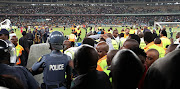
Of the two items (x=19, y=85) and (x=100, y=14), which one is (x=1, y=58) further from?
(x=100, y=14)

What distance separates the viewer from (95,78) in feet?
5.30

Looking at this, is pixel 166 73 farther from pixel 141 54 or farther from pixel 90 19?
pixel 90 19

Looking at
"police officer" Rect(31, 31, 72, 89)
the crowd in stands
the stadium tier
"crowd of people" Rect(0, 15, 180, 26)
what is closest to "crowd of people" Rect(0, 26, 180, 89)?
"police officer" Rect(31, 31, 72, 89)

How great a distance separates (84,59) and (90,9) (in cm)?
6196

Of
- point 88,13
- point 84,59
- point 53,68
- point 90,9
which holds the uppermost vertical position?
point 90,9

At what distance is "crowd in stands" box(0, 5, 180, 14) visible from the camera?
191ft

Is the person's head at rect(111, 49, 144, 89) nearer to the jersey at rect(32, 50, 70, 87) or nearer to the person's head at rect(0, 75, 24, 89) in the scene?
the person's head at rect(0, 75, 24, 89)

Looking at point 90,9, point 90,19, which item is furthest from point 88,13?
point 90,9

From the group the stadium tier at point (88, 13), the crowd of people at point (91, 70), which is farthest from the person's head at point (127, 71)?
the stadium tier at point (88, 13)

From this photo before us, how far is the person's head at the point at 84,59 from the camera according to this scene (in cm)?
152

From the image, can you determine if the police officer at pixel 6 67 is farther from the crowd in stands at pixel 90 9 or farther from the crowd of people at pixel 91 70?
the crowd in stands at pixel 90 9

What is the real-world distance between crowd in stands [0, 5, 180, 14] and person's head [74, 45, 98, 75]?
58.8 metres

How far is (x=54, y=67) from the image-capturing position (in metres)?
2.93

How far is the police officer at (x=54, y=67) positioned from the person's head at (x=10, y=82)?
125cm
